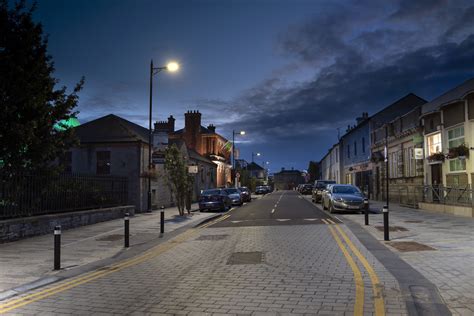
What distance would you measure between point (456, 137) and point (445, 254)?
13874mm

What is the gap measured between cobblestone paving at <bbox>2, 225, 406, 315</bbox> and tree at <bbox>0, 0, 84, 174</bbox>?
7450 millimetres

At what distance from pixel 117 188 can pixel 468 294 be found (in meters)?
18.7

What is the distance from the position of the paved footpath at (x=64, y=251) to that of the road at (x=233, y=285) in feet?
2.45

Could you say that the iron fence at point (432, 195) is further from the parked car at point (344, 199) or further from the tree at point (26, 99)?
the tree at point (26, 99)

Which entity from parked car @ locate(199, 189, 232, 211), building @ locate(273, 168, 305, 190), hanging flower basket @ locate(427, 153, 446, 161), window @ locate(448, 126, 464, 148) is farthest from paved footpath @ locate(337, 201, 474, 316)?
building @ locate(273, 168, 305, 190)

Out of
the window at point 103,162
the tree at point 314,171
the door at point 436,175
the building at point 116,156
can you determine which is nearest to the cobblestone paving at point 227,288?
the building at point 116,156

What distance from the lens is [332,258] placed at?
935 cm

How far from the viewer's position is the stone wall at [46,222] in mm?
13070

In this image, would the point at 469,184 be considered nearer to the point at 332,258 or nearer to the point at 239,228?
the point at 239,228

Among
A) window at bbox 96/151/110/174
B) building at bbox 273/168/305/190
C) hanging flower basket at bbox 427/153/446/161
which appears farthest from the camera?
building at bbox 273/168/305/190

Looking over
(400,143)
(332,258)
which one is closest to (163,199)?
(400,143)

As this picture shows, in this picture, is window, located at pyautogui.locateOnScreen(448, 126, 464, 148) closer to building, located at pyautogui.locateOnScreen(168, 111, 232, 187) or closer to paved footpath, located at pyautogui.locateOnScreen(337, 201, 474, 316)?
paved footpath, located at pyautogui.locateOnScreen(337, 201, 474, 316)

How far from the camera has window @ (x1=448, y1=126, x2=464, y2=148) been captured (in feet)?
68.2

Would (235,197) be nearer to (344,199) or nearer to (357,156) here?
(344,199)
